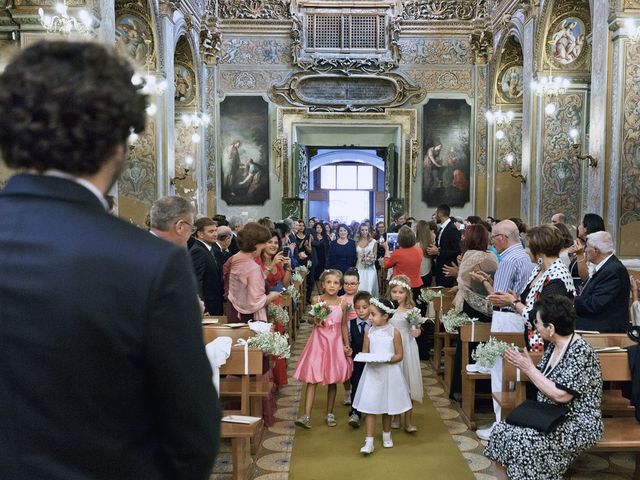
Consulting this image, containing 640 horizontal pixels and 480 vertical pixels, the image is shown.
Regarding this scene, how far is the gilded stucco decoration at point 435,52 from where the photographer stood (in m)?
19.8

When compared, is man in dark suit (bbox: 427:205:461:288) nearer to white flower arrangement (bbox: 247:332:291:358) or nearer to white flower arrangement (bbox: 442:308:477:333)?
white flower arrangement (bbox: 442:308:477:333)

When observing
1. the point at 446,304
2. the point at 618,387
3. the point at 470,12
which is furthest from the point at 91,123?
the point at 470,12

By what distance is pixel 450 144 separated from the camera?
19906 mm

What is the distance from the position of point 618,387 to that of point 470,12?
53.1 ft

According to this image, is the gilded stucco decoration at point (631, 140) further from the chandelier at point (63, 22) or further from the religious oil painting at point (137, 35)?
the religious oil painting at point (137, 35)

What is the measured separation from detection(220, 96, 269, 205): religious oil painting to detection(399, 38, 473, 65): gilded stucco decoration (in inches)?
186

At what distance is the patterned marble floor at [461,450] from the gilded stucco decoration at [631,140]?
14.9ft

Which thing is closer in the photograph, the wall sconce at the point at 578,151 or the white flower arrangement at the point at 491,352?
the white flower arrangement at the point at 491,352

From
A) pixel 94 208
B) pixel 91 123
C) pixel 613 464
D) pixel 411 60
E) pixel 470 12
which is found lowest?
pixel 613 464

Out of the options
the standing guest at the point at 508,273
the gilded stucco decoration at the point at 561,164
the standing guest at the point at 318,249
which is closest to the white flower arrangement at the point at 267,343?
the standing guest at the point at 508,273

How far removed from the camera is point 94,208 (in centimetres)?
132

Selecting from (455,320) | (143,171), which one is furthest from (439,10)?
(455,320)

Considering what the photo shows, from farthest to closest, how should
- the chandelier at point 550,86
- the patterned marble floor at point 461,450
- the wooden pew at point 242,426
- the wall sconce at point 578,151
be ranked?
1. the chandelier at point 550,86
2. the wall sconce at point 578,151
3. the patterned marble floor at point 461,450
4. the wooden pew at point 242,426

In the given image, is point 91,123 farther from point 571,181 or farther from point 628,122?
point 571,181
